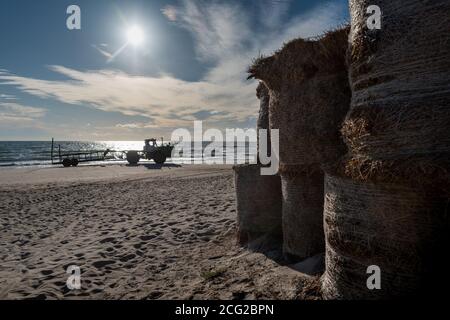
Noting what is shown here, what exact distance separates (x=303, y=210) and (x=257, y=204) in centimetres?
147

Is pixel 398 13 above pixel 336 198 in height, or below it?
above

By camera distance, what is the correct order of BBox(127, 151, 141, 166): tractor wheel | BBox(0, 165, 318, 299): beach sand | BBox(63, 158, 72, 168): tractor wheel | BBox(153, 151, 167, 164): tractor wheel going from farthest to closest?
1. BBox(127, 151, 141, 166): tractor wheel
2. BBox(153, 151, 167, 164): tractor wheel
3. BBox(63, 158, 72, 168): tractor wheel
4. BBox(0, 165, 318, 299): beach sand

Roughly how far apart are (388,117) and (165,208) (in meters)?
7.94

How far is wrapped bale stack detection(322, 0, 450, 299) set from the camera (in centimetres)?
205

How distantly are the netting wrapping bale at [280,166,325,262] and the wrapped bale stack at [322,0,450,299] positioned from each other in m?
1.30

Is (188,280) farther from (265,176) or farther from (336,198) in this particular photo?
(336,198)

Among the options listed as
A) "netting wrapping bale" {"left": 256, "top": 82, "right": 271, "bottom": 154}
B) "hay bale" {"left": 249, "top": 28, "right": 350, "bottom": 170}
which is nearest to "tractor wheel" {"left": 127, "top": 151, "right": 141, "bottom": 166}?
"netting wrapping bale" {"left": 256, "top": 82, "right": 271, "bottom": 154}

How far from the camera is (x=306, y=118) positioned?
3.84m

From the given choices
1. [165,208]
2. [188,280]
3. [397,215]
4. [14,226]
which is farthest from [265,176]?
[14,226]

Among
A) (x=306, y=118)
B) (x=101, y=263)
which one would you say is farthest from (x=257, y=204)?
(x=101, y=263)

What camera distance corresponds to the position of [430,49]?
2.08 metres

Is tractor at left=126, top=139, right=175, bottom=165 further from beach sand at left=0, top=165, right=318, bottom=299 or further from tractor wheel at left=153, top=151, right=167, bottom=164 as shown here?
beach sand at left=0, top=165, right=318, bottom=299

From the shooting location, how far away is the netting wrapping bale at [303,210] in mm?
3932

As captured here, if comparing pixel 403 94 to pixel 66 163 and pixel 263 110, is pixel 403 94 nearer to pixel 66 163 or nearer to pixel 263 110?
pixel 263 110
